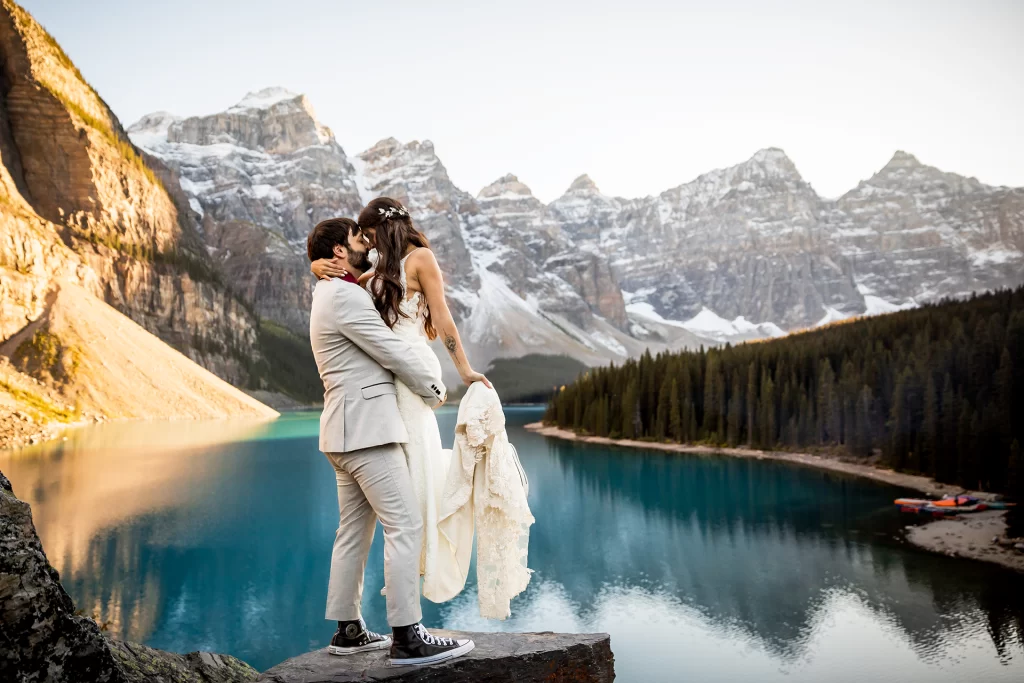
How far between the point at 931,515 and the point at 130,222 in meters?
103

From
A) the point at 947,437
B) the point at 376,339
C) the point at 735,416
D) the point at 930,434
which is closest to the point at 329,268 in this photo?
the point at 376,339

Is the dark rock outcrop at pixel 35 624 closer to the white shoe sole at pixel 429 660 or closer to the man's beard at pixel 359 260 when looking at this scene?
the white shoe sole at pixel 429 660

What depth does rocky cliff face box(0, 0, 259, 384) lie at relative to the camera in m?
80.9

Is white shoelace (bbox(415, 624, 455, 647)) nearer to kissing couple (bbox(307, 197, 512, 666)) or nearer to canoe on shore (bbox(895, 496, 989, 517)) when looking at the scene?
kissing couple (bbox(307, 197, 512, 666))

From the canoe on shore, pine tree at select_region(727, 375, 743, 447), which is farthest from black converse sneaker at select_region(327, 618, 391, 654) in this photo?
pine tree at select_region(727, 375, 743, 447)

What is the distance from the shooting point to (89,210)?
9494cm

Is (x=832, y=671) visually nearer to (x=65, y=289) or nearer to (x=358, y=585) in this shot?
(x=358, y=585)

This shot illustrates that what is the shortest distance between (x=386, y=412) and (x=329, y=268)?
1.01 metres

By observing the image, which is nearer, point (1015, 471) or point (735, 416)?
point (1015, 471)

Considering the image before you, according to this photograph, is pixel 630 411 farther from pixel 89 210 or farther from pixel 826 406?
pixel 89 210

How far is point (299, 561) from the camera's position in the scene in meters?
24.1

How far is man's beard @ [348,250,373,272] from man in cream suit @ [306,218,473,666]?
257 millimetres

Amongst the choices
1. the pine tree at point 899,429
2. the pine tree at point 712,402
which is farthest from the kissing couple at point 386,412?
the pine tree at point 712,402

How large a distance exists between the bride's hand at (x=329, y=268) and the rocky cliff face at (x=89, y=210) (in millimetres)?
71406
